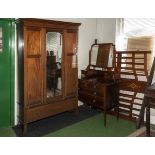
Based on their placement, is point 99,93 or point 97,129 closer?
→ point 97,129

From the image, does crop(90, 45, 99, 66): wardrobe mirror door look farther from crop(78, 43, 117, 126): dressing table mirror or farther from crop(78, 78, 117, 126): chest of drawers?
crop(78, 78, 117, 126): chest of drawers

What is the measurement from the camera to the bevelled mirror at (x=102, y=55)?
13.0ft

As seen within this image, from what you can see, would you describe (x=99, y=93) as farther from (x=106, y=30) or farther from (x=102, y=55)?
(x=106, y=30)

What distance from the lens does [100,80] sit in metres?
3.83

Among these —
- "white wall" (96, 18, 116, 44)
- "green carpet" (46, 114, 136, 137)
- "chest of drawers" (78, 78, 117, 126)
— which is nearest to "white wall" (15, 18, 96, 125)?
"white wall" (96, 18, 116, 44)

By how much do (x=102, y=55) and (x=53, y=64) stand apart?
1157 millimetres

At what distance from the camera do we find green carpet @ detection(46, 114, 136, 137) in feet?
10.0

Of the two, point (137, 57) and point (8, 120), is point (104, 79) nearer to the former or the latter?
point (137, 57)

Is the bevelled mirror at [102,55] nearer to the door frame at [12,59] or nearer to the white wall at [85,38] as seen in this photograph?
the white wall at [85,38]

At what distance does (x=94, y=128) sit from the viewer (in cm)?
332

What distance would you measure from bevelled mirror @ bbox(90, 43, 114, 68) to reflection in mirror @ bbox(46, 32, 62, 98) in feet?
3.29

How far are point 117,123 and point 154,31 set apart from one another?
68.7 inches

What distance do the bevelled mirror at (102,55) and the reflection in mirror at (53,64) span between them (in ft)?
3.29

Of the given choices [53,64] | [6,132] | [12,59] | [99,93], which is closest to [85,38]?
[53,64]
